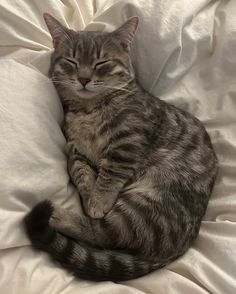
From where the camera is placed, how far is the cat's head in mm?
1407

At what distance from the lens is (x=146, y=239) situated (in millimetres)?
1257

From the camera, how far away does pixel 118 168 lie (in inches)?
54.5

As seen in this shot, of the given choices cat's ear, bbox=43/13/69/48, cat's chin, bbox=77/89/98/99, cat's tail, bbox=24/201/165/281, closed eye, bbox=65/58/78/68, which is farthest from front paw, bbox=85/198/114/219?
cat's ear, bbox=43/13/69/48

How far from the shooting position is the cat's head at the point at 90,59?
1.41m

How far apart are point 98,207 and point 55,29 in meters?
0.67

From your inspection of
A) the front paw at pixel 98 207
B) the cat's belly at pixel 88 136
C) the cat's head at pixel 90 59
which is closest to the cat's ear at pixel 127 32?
the cat's head at pixel 90 59

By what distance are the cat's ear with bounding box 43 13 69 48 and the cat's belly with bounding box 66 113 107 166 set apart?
0.30m

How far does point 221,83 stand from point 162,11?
0.37 m

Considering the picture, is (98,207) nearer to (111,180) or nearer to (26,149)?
(111,180)

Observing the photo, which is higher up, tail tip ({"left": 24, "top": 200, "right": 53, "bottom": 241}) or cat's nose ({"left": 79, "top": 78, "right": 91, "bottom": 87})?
cat's nose ({"left": 79, "top": 78, "right": 91, "bottom": 87})

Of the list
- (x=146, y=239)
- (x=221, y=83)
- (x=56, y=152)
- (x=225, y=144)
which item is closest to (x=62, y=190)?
(x=56, y=152)

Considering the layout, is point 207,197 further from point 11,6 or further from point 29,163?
point 11,6

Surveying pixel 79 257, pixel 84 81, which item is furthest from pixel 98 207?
pixel 84 81

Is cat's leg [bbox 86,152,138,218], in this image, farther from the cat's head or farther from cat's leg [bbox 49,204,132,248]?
the cat's head
